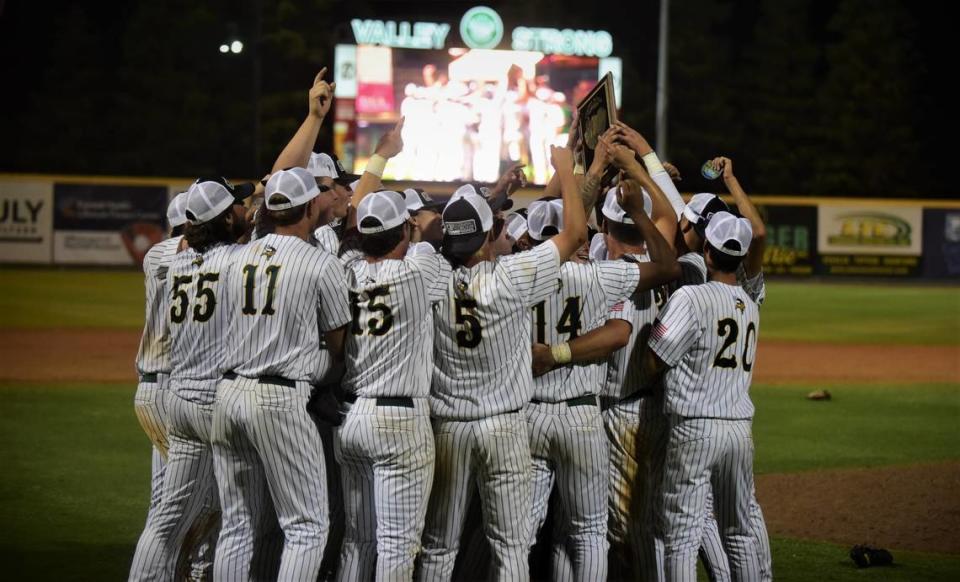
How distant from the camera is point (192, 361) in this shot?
5.66 m

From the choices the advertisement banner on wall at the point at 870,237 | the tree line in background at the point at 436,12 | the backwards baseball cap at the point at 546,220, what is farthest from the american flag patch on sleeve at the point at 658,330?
the tree line in background at the point at 436,12

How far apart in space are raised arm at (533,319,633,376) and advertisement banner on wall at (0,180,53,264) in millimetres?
24415

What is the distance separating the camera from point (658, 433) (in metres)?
6.07

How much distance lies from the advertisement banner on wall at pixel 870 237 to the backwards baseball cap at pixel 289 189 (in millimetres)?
26912

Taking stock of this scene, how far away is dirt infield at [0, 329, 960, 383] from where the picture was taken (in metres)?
15.7

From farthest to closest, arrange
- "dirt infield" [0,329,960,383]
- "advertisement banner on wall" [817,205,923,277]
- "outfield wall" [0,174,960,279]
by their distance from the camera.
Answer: "advertisement banner on wall" [817,205,923,277] < "outfield wall" [0,174,960,279] < "dirt infield" [0,329,960,383]

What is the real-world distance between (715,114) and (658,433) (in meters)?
40.7

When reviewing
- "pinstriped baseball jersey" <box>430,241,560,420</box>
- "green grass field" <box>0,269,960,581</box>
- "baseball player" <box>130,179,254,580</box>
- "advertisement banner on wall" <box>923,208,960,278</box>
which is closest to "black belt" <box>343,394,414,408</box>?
"pinstriped baseball jersey" <box>430,241,560,420</box>

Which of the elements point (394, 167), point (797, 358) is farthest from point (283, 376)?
point (394, 167)

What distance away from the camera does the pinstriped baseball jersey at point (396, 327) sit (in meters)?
5.28

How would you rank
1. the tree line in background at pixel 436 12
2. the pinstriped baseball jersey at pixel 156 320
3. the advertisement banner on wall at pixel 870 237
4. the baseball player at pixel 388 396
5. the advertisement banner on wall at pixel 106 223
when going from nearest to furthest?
1. the baseball player at pixel 388 396
2. the pinstriped baseball jersey at pixel 156 320
3. the advertisement banner on wall at pixel 106 223
4. the advertisement banner on wall at pixel 870 237
5. the tree line in background at pixel 436 12

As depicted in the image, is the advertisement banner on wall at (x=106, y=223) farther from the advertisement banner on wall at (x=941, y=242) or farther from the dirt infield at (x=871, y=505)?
the dirt infield at (x=871, y=505)

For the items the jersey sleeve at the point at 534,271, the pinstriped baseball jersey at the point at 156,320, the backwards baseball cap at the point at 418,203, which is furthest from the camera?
the backwards baseball cap at the point at 418,203

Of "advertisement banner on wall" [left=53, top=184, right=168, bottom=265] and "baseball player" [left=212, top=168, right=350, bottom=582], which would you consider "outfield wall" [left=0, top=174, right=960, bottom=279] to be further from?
"baseball player" [left=212, top=168, right=350, bottom=582]
